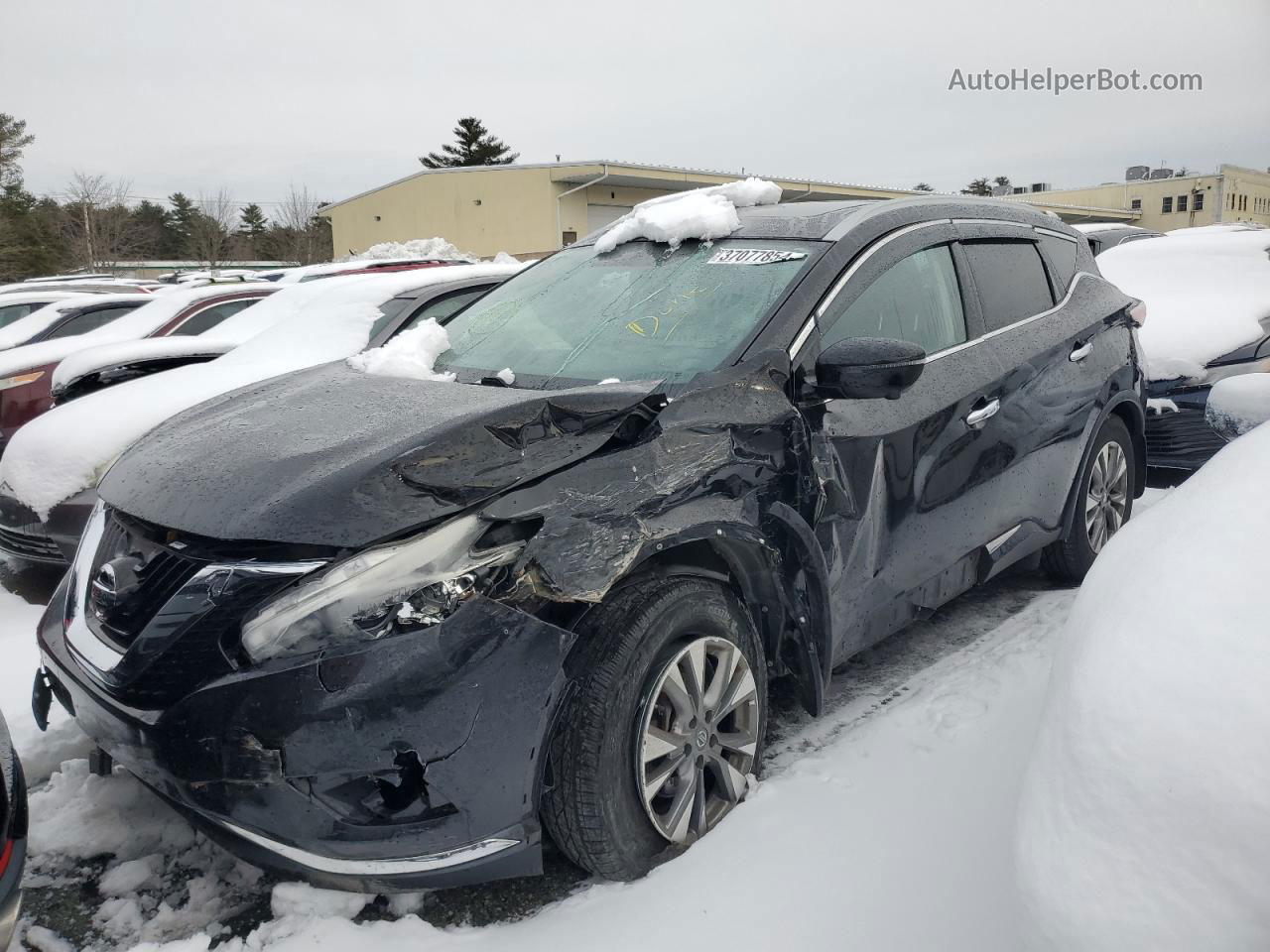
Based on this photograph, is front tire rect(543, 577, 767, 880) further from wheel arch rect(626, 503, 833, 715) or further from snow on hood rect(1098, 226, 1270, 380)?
snow on hood rect(1098, 226, 1270, 380)

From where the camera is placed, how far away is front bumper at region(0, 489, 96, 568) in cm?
446

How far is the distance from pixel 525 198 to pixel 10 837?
32.6 metres

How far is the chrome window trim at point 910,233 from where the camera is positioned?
2844 mm

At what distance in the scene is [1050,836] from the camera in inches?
56.6

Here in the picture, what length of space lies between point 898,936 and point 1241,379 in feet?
5.92

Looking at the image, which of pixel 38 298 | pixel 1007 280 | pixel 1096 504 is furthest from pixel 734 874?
pixel 38 298

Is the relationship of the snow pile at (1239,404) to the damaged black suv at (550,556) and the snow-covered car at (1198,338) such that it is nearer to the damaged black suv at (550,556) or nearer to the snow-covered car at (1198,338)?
the damaged black suv at (550,556)

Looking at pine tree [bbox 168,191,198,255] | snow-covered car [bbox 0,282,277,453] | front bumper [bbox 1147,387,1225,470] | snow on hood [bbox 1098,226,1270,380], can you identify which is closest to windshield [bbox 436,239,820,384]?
front bumper [bbox 1147,387,1225,470]

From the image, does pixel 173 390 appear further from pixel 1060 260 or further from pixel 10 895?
pixel 1060 260

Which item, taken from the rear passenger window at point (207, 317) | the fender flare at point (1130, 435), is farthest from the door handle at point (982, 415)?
the rear passenger window at point (207, 317)

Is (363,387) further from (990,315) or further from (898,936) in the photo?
(990,315)

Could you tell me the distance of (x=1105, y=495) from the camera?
4395 mm

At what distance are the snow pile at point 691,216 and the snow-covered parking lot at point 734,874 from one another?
174cm

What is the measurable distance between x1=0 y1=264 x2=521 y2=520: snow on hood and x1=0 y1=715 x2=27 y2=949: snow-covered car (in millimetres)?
2480
